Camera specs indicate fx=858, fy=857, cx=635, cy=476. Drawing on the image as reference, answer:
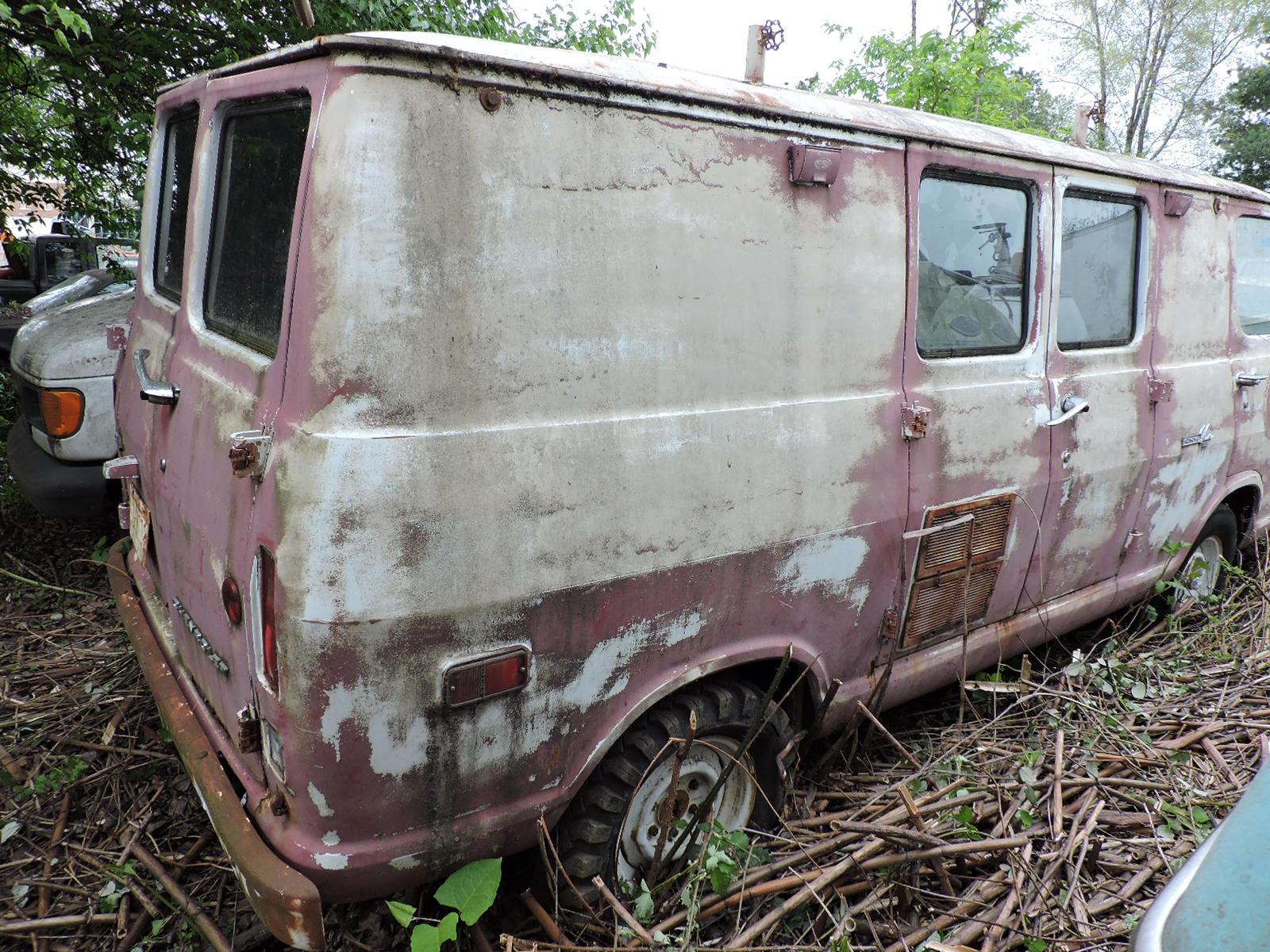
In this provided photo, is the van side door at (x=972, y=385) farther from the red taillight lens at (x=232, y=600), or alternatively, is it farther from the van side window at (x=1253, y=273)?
the red taillight lens at (x=232, y=600)

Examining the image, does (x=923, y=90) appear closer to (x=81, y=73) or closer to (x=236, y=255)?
(x=81, y=73)

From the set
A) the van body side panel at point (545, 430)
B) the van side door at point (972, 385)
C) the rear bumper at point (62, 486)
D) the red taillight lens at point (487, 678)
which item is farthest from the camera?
the rear bumper at point (62, 486)

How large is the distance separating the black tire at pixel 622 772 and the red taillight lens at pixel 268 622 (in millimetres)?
835

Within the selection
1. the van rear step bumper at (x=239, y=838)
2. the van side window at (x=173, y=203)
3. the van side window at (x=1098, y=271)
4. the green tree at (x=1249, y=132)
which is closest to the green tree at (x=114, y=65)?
the van side window at (x=173, y=203)

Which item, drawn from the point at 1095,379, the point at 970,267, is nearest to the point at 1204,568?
the point at 1095,379

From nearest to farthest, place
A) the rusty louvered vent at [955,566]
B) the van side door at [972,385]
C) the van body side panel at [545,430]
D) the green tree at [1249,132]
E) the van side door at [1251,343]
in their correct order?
the van body side panel at [545,430]
the van side door at [972,385]
the rusty louvered vent at [955,566]
the van side door at [1251,343]
the green tree at [1249,132]

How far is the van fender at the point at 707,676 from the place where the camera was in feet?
6.84

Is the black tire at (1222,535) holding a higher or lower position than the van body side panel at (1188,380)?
lower

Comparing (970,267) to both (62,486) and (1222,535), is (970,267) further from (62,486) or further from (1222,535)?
(62,486)

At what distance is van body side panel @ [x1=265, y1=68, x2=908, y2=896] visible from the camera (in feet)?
5.43

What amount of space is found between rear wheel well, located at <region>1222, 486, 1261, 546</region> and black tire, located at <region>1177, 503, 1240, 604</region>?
0.02m

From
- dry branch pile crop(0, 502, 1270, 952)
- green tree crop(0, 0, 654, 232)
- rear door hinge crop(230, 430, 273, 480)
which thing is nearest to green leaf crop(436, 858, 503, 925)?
dry branch pile crop(0, 502, 1270, 952)

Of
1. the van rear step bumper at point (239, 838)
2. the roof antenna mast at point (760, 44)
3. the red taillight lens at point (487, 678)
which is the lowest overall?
the van rear step bumper at point (239, 838)

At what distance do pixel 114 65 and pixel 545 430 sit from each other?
16.0 ft
